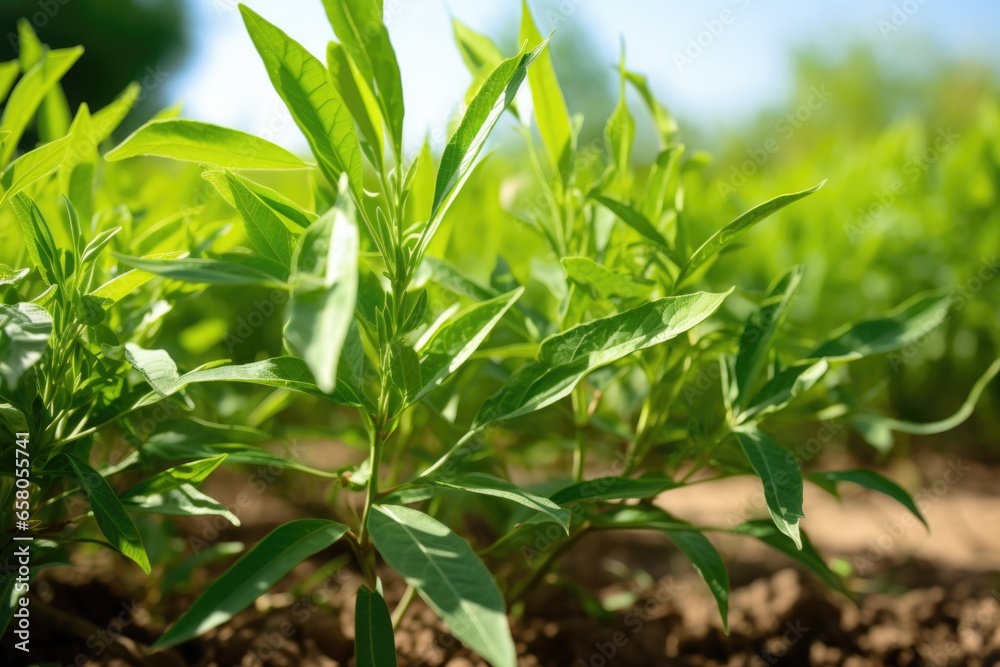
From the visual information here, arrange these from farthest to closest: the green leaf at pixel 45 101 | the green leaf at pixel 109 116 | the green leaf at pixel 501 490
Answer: the green leaf at pixel 45 101 → the green leaf at pixel 109 116 → the green leaf at pixel 501 490

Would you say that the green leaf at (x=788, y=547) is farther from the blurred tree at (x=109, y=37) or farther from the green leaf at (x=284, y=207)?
the blurred tree at (x=109, y=37)

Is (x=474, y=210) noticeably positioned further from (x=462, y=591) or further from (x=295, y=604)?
(x=462, y=591)

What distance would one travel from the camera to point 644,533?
2.20 m

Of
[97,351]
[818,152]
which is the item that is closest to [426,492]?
[97,351]

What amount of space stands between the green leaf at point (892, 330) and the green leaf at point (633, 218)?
332 millimetres

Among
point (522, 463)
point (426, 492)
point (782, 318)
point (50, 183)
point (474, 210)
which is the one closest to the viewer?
point (426, 492)

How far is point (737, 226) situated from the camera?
854 mm

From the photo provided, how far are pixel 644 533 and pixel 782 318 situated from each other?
4.51 feet

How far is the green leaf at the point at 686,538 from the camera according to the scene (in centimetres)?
96

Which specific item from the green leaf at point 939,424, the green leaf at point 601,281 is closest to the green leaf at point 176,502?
the green leaf at point 601,281

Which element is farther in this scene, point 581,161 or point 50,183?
point 581,161

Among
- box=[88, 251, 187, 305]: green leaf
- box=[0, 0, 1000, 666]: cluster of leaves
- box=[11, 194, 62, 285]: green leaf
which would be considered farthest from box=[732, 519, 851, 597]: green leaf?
box=[11, 194, 62, 285]: green leaf

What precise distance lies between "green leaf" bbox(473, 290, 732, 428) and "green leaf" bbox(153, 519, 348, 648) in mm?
237

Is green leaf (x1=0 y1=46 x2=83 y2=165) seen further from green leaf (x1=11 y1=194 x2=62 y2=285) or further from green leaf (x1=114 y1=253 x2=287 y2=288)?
green leaf (x1=114 y1=253 x2=287 y2=288)
